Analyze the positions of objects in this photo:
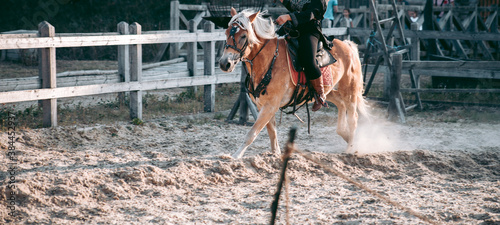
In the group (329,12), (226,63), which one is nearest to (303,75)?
(226,63)

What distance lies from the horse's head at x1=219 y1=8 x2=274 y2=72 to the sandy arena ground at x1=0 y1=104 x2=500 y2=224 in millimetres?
1311

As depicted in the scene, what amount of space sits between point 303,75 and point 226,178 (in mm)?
1735

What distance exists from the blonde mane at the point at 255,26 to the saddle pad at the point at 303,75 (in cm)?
41

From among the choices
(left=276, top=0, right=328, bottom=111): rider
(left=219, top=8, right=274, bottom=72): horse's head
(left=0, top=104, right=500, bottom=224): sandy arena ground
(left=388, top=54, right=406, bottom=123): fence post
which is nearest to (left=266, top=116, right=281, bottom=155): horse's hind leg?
(left=0, top=104, right=500, bottom=224): sandy arena ground

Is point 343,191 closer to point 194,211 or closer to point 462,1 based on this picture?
point 194,211

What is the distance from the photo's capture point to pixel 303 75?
698cm

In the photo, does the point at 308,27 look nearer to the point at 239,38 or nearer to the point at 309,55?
the point at 309,55

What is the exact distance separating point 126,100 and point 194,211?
6.50m

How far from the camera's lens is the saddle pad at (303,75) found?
6.85 meters

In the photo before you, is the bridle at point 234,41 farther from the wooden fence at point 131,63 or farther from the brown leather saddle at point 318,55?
the wooden fence at point 131,63

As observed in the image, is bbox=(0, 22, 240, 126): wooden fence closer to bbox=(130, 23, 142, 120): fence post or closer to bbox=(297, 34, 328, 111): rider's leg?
bbox=(130, 23, 142, 120): fence post

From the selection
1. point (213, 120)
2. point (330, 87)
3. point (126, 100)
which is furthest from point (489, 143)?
point (126, 100)

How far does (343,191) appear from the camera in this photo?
5977 millimetres

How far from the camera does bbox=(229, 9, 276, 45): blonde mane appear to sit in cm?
631
